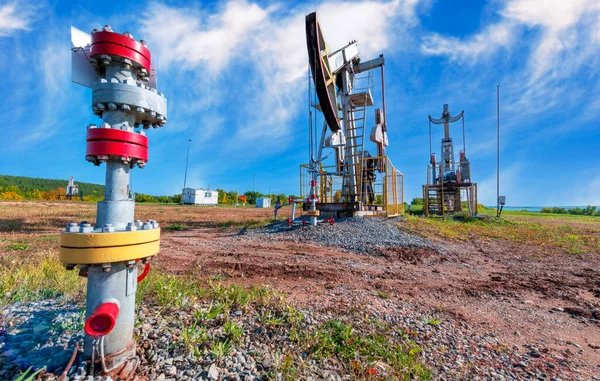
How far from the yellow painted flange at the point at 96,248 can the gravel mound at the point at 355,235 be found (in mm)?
6134

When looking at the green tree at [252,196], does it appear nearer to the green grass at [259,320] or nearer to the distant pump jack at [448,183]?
the distant pump jack at [448,183]

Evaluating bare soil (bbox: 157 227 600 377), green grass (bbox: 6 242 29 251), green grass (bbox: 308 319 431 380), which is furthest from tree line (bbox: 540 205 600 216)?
green grass (bbox: 6 242 29 251)

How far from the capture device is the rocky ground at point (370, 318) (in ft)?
6.47

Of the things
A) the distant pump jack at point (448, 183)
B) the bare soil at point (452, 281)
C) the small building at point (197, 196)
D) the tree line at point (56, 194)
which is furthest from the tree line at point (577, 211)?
the small building at point (197, 196)

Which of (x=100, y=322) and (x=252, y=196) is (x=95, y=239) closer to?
(x=100, y=322)

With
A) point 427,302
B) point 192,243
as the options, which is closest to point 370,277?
point 427,302

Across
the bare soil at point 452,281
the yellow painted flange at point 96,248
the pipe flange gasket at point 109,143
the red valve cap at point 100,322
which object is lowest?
the bare soil at point 452,281

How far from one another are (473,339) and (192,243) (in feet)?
22.6

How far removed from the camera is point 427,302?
12.8ft

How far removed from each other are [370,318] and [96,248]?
2.60m

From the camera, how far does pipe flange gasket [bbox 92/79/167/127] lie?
1724 mm

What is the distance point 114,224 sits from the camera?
5.58 feet

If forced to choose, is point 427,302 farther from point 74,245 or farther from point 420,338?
point 74,245

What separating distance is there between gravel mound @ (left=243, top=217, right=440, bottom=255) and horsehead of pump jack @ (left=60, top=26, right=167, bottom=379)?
6.00 meters
